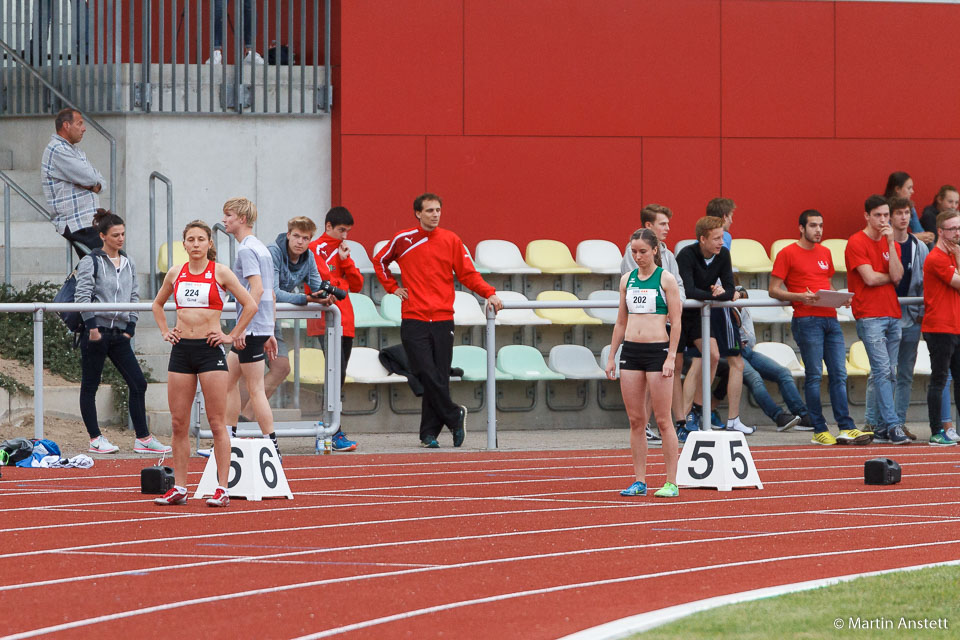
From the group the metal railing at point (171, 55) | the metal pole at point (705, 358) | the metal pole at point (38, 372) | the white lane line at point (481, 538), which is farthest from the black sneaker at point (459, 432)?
the metal railing at point (171, 55)

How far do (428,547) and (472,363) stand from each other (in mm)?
7454

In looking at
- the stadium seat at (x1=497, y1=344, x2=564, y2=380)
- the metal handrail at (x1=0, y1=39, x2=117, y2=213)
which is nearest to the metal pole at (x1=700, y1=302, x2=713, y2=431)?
the stadium seat at (x1=497, y1=344, x2=564, y2=380)

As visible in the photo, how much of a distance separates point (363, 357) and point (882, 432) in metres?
4.89

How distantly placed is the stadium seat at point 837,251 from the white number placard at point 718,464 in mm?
7431

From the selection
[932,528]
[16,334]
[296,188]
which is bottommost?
[932,528]

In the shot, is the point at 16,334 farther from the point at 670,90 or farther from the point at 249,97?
the point at 670,90

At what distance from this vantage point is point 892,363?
46.1 ft

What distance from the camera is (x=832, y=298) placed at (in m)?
13.4

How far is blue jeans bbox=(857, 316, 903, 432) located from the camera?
45.1ft

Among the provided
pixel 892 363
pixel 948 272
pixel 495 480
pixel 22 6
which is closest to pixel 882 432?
pixel 892 363

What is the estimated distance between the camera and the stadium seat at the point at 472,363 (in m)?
14.9

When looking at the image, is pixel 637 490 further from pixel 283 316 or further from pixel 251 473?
pixel 283 316

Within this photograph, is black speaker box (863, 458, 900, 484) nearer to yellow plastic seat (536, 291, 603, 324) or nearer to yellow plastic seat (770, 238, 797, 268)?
yellow plastic seat (536, 291, 603, 324)

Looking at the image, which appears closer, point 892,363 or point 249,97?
point 892,363
